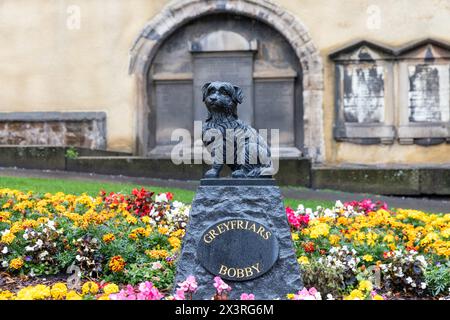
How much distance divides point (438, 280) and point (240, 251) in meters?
1.73

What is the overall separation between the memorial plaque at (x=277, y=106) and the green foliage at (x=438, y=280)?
9.16 meters

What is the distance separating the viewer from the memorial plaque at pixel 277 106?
13.8m

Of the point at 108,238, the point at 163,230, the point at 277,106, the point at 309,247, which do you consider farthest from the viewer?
the point at 277,106

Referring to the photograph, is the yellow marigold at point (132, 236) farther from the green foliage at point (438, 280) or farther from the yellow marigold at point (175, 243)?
the green foliage at point (438, 280)

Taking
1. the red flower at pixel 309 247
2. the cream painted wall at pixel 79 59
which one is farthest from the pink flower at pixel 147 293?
the cream painted wall at pixel 79 59

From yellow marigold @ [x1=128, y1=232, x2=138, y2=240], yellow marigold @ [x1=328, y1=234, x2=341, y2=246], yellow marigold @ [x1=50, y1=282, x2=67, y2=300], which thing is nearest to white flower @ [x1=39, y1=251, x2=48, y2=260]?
yellow marigold @ [x1=128, y1=232, x2=138, y2=240]

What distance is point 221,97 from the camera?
4.40 metres

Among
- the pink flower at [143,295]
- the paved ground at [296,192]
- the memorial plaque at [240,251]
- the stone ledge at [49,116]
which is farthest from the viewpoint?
the stone ledge at [49,116]

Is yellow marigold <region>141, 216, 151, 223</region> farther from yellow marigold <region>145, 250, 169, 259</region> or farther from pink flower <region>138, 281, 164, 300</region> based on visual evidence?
pink flower <region>138, 281, 164, 300</region>

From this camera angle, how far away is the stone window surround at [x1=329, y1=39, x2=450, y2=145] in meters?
12.9

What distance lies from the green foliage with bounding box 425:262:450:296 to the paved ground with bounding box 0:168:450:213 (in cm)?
381

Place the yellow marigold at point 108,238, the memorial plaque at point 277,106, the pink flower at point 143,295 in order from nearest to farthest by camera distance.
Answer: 1. the pink flower at point 143,295
2. the yellow marigold at point 108,238
3. the memorial plaque at point 277,106

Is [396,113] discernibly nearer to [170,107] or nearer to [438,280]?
[170,107]

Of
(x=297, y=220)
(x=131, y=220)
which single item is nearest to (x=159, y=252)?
(x=131, y=220)
